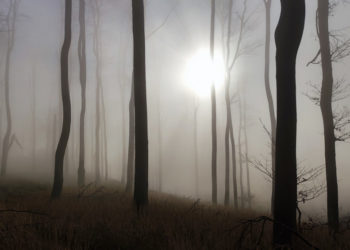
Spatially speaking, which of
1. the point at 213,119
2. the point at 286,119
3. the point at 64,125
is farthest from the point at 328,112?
the point at 64,125

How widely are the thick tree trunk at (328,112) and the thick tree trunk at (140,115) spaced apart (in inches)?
186

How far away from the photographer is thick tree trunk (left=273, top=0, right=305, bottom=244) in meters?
3.45

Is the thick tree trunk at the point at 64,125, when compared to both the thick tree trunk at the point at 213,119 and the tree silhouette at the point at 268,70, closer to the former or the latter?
the thick tree trunk at the point at 213,119

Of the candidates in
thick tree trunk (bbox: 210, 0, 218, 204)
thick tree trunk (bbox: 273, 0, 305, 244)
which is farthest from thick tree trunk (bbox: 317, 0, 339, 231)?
thick tree trunk (bbox: 210, 0, 218, 204)

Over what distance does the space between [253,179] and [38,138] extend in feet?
124

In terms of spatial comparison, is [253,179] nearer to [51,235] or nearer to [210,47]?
[210,47]

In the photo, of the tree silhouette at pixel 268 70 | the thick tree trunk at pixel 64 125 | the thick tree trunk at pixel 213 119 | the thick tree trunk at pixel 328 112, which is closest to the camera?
the thick tree trunk at pixel 328 112

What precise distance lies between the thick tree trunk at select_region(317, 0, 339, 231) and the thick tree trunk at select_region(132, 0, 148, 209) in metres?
4.73

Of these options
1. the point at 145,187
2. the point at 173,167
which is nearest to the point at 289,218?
the point at 145,187

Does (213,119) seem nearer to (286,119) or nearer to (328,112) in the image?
(328,112)

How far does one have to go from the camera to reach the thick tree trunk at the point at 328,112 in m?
6.92

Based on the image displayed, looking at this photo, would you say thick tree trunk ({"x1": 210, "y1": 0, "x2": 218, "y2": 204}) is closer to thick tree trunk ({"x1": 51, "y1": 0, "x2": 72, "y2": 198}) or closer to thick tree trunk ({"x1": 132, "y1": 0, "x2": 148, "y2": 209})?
thick tree trunk ({"x1": 51, "y1": 0, "x2": 72, "y2": 198})

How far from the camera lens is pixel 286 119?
11.8 feet

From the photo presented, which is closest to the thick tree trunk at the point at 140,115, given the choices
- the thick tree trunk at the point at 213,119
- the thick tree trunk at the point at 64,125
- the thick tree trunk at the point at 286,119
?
the thick tree trunk at the point at 64,125
